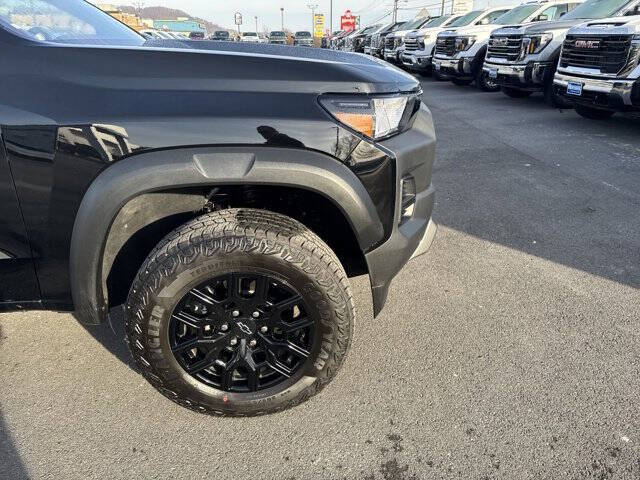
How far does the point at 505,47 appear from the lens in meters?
9.71

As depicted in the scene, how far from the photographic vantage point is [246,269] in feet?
6.04

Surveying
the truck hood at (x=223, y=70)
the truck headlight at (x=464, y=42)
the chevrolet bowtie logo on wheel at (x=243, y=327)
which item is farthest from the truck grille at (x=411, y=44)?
the chevrolet bowtie logo on wheel at (x=243, y=327)

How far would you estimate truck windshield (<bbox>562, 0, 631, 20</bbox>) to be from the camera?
316 inches

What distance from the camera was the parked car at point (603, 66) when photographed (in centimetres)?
621

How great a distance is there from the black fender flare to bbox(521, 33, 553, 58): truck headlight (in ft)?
28.4

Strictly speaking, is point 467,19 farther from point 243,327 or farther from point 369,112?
point 243,327

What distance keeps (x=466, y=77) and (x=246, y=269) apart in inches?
490

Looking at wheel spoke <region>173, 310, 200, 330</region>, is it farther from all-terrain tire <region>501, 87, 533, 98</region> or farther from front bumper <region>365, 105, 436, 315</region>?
all-terrain tire <region>501, 87, 533, 98</region>

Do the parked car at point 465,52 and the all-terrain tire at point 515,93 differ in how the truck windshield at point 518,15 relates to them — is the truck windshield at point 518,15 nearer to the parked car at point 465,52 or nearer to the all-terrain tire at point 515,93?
the parked car at point 465,52

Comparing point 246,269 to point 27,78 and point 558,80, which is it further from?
point 558,80

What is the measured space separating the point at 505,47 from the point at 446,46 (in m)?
3.35

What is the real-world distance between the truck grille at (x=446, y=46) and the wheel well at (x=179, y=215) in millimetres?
11945

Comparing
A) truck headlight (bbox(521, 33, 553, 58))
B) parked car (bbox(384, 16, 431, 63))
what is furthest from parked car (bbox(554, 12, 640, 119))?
parked car (bbox(384, 16, 431, 63))

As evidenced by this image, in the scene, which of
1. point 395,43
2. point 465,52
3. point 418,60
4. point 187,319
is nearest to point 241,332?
point 187,319
